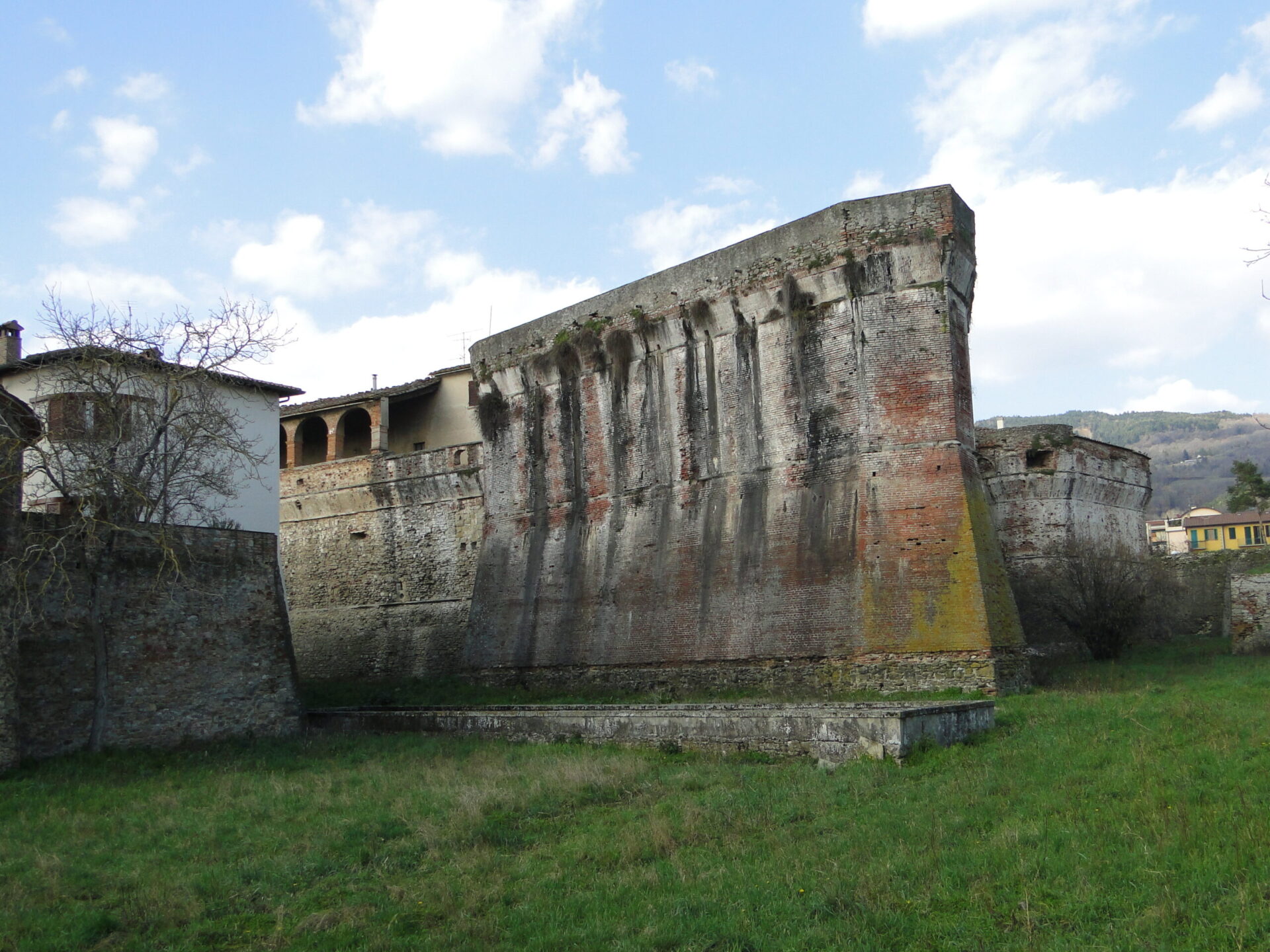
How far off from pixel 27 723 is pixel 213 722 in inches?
101

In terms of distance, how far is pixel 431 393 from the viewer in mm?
29031

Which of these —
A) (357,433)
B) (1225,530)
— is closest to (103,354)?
(357,433)

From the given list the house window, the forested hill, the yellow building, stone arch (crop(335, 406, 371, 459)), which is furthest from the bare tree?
the forested hill

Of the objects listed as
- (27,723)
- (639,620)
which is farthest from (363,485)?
(27,723)

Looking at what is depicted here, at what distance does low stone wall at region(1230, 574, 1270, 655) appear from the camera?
732 inches

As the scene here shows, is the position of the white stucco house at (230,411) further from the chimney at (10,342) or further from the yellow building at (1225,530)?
the yellow building at (1225,530)

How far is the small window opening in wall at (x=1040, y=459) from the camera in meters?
21.0

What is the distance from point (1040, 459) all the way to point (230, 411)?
56.9ft

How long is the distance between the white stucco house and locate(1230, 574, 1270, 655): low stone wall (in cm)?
1782

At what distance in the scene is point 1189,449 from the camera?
182 metres

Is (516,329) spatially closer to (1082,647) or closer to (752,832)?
(1082,647)

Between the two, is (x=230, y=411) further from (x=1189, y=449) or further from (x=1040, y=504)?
(x=1189, y=449)

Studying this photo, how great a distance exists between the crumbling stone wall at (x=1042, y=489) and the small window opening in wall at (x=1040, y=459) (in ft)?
0.05

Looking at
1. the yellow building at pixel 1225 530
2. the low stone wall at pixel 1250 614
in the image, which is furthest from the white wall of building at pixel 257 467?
the yellow building at pixel 1225 530
